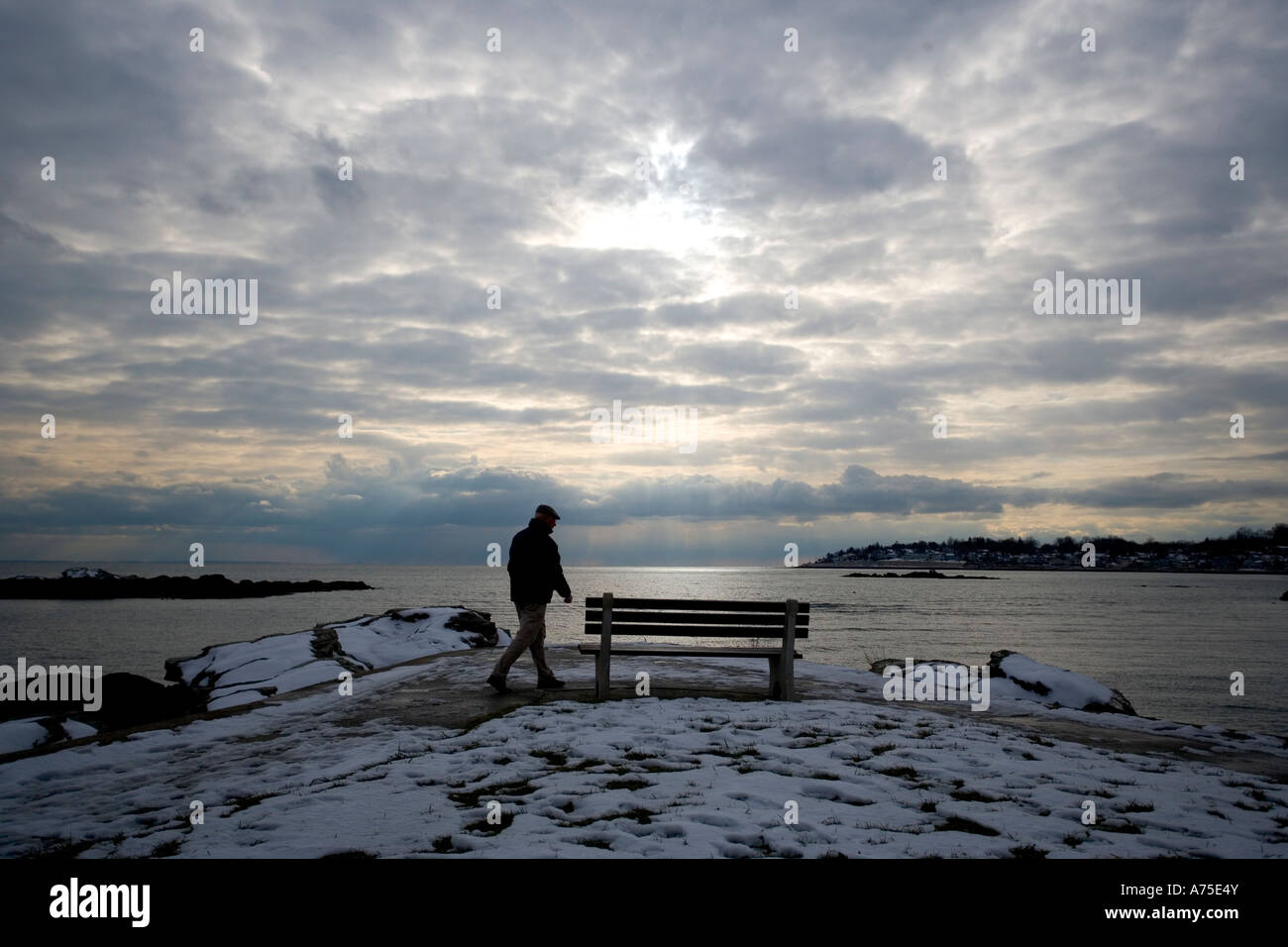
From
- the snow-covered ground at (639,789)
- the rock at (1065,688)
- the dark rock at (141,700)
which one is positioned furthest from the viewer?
the dark rock at (141,700)

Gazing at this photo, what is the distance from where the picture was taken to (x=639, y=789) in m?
5.10

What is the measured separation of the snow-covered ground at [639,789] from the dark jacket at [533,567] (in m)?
1.47

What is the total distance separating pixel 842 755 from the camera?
6.10 m

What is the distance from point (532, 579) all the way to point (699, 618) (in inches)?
85.7

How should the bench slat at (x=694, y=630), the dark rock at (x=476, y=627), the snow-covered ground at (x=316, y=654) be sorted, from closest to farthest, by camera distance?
1. the bench slat at (x=694, y=630)
2. the snow-covered ground at (x=316, y=654)
3. the dark rock at (x=476, y=627)

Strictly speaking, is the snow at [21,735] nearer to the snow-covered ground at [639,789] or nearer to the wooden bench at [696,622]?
the snow-covered ground at [639,789]

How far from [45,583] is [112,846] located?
115 m

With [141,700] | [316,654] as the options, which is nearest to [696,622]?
[316,654]

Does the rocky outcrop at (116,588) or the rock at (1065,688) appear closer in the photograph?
the rock at (1065,688)

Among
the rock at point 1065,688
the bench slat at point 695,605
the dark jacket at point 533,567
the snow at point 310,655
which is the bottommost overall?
the snow at point 310,655

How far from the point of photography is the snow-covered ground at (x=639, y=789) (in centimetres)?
417

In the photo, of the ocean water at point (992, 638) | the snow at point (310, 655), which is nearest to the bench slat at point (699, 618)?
the ocean water at point (992, 638)
